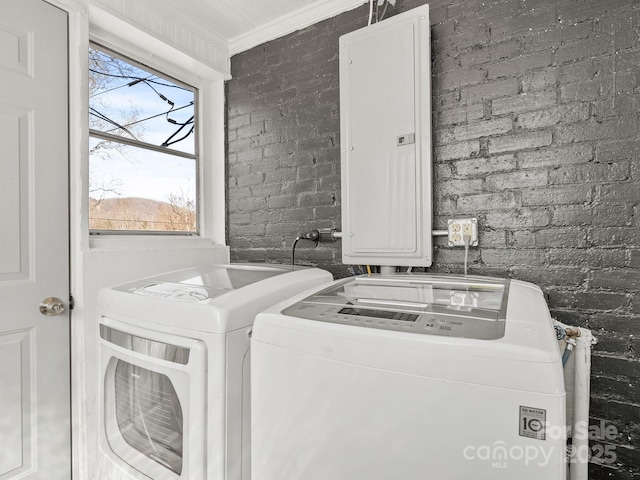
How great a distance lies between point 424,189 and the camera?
5.77ft

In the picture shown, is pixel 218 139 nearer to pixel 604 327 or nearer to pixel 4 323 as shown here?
pixel 4 323

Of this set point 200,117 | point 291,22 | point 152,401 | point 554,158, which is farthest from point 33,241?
point 554,158

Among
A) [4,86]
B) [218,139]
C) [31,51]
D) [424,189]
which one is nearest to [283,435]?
[424,189]

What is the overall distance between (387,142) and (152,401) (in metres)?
1.48

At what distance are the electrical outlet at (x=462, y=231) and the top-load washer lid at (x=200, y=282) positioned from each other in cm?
78

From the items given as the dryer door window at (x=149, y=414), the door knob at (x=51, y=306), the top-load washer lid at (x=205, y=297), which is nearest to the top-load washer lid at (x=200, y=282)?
the top-load washer lid at (x=205, y=297)

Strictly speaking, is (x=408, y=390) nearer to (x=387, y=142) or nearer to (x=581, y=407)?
(x=581, y=407)

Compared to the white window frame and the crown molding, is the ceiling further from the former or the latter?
the white window frame

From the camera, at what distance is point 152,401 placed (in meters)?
1.30

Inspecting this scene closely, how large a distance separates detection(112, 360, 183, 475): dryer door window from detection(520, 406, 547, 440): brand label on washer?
38.1 inches

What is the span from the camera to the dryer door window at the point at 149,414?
1225mm

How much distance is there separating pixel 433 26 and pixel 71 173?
1.89 m

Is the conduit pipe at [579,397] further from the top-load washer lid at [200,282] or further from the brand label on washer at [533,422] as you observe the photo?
the top-load washer lid at [200,282]

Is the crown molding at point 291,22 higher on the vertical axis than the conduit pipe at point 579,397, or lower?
higher
